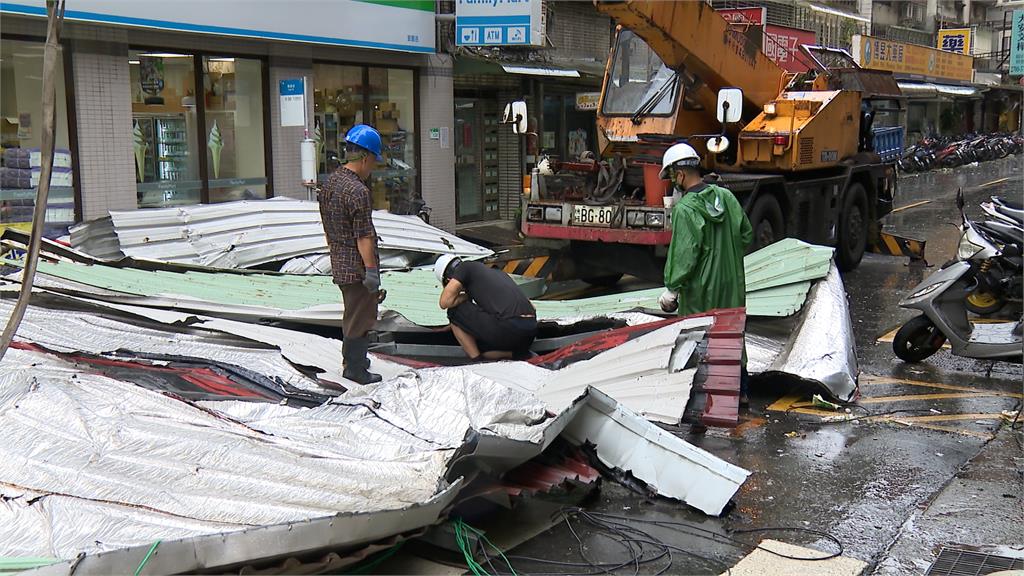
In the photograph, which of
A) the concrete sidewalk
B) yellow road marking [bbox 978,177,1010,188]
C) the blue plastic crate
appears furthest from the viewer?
yellow road marking [bbox 978,177,1010,188]

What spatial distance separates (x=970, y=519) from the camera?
5.03 metres

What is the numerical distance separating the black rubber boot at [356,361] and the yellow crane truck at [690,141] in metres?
4.56

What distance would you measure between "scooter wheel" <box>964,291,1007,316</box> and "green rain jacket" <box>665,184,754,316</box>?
3.20 m

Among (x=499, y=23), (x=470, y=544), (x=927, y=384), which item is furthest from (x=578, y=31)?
(x=470, y=544)

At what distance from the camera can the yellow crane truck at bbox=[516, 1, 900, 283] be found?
10664mm

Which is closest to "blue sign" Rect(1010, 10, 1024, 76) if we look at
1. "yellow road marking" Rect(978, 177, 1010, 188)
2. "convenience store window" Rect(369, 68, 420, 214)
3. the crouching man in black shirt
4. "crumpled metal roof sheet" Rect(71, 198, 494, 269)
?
"crumpled metal roof sheet" Rect(71, 198, 494, 269)

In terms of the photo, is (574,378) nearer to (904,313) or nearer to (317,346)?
(317,346)

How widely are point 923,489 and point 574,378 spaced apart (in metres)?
2.01

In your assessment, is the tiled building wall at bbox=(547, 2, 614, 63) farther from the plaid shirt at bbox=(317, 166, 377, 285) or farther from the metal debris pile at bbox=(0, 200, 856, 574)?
the plaid shirt at bbox=(317, 166, 377, 285)

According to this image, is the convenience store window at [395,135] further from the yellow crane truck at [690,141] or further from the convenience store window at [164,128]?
the yellow crane truck at [690,141]

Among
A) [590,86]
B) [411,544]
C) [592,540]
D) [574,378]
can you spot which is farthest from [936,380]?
[590,86]

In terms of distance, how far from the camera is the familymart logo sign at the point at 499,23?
14.5m

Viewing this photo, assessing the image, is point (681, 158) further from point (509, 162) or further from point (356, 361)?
point (509, 162)

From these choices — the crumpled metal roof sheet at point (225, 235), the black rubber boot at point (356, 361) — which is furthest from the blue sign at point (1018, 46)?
the black rubber boot at point (356, 361)
